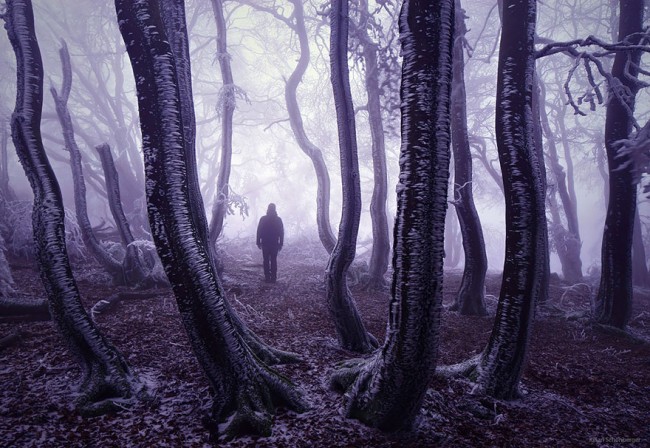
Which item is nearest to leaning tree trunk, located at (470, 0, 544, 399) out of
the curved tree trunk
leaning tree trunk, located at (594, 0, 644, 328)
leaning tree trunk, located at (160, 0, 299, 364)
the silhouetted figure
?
leaning tree trunk, located at (160, 0, 299, 364)

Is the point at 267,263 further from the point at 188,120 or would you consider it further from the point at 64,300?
the point at 64,300

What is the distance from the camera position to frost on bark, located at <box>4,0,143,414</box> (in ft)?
9.98

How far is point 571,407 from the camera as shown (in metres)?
3.50

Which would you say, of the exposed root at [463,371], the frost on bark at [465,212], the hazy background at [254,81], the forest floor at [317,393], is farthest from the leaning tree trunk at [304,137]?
the exposed root at [463,371]

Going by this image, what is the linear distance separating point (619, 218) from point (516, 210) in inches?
167

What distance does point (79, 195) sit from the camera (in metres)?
7.94

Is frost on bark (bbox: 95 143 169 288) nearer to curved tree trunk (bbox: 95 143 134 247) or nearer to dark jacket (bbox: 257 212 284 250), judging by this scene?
curved tree trunk (bbox: 95 143 134 247)

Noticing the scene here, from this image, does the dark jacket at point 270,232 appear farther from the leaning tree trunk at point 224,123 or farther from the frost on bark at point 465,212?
the frost on bark at point 465,212

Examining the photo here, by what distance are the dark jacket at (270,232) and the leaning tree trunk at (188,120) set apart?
16.5 feet

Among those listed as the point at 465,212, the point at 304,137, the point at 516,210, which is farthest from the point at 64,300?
the point at 304,137

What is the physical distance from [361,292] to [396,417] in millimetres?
6358

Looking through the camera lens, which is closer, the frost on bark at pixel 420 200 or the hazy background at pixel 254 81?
the frost on bark at pixel 420 200

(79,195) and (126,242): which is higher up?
(79,195)

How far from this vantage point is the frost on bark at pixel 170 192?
255 centimetres
